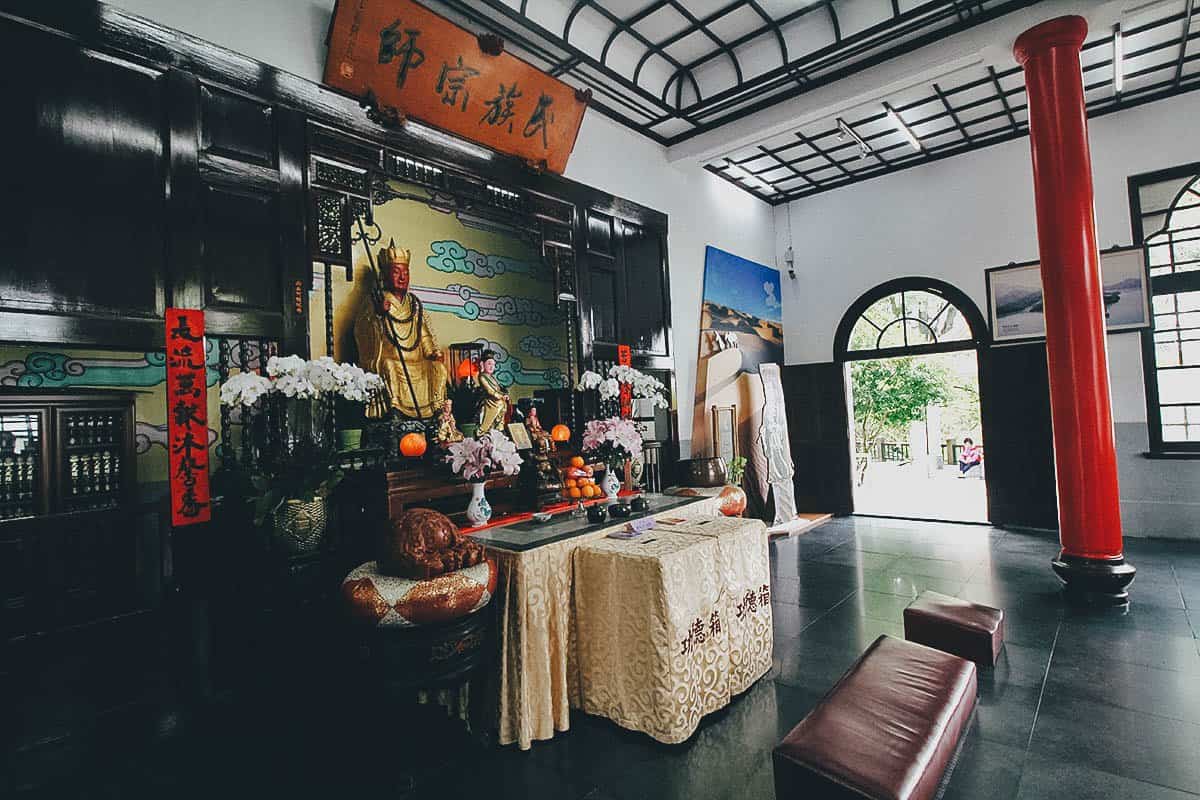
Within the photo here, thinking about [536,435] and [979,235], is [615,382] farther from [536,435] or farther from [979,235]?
[979,235]

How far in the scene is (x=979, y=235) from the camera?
7.55m

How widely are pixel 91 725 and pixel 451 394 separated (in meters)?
2.78

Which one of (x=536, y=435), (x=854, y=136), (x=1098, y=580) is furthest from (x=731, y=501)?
(x=854, y=136)

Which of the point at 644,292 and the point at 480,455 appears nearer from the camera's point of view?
the point at 480,455

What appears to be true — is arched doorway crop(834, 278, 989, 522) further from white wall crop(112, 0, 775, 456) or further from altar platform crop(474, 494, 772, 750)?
altar platform crop(474, 494, 772, 750)

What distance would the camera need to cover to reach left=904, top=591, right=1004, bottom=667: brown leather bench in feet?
11.3

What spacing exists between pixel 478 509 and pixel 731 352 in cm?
523

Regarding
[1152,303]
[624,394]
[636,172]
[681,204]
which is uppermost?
[636,172]

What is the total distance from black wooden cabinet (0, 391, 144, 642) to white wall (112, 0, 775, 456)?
2114mm

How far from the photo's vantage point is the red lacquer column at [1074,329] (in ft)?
14.7

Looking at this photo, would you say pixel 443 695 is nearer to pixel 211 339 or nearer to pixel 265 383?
pixel 265 383

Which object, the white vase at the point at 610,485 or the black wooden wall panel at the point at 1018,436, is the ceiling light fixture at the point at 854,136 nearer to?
the black wooden wall panel at the point at 1018,436

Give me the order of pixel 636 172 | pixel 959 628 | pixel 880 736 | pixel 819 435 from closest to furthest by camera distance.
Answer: pixel 880 736
pixel 959 628
pixel 636 172
pixel 819 435

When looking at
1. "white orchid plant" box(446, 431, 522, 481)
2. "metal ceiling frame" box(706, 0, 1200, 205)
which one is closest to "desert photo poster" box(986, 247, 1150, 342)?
"metal ceiling frame" box(706, 0, 1200, 205)
